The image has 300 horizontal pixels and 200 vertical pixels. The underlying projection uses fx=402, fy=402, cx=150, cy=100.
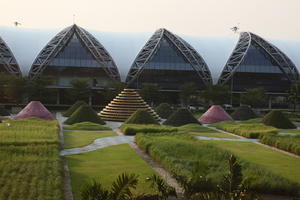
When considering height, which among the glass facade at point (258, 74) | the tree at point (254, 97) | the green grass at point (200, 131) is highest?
the glass facade at point (258, 74)

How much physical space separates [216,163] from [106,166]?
5.28 m

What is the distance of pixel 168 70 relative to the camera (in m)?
78.2

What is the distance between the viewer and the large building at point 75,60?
74062 millimetres

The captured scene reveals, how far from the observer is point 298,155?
25156mm

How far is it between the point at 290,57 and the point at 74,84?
1709 inches

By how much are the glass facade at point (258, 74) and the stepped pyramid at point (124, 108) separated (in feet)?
118

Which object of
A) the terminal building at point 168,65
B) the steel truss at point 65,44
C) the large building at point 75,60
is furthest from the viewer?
the terminal building at point 168,65

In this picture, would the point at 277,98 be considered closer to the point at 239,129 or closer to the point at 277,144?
the point at 239,129

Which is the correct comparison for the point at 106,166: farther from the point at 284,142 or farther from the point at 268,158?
the point at 284,142

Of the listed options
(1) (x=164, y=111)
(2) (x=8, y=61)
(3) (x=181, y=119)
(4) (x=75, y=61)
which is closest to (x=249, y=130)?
(3) (x=181, y=119)

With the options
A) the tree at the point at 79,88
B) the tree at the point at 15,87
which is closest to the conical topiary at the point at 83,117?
the tree at the point at 15,87

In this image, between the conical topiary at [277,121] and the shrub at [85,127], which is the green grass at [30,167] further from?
the conical topiary at [277,121]

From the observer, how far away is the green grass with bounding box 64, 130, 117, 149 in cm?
2686

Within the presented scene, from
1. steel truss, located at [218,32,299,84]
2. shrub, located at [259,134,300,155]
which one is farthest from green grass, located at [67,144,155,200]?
steel truss, located at [218,32,299,84]
